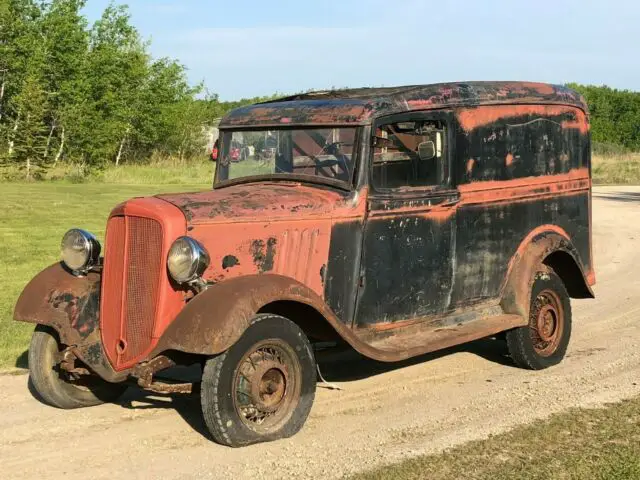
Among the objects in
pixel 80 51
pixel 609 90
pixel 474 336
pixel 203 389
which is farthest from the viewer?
pixel 609 90

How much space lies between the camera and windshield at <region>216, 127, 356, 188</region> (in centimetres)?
611

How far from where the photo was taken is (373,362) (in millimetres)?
7434

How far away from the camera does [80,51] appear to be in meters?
41.1

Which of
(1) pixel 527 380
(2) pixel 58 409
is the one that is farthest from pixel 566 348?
(2) pixel 58 409

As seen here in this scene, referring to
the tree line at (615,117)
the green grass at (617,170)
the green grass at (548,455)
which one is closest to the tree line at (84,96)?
the green grass at (617,170)

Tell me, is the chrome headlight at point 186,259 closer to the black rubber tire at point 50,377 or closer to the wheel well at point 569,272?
the black rubber tire at point 50,377

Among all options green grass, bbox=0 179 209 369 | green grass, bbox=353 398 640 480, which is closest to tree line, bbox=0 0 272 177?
green grass, bbox=0 179 209 369

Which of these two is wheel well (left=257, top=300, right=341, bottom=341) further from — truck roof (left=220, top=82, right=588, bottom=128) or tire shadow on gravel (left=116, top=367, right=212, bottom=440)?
truck roof (left=220, top=82, right=588, bottom=128)

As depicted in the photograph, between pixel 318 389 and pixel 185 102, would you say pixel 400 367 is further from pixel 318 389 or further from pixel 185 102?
pixel 185 102

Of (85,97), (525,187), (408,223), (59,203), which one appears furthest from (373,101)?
(85,97)

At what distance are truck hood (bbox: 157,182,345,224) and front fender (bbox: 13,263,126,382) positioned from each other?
0.89 metres

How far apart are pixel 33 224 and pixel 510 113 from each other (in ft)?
43.1

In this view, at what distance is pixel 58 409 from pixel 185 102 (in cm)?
4521

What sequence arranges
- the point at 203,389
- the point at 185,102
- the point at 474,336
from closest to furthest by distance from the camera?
the point at 203,389 < the point at 474,336 < the point at 185,102
